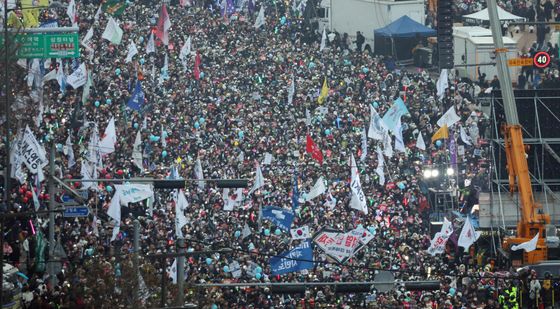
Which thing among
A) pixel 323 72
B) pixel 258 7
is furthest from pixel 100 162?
pixel 258 7

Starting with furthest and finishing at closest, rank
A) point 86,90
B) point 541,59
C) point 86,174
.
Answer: point 86,90, point 541,59, point 86,174

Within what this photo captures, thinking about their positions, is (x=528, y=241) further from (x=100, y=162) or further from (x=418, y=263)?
(x=100, y=162)

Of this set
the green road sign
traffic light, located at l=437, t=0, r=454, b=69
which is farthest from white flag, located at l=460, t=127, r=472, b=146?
the green road sign

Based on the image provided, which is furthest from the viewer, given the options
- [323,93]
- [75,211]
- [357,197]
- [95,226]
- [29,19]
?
[323,93]

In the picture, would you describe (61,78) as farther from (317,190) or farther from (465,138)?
(465,138)

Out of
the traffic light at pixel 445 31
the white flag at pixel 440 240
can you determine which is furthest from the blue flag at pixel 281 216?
the traffic light at pixel 445 31

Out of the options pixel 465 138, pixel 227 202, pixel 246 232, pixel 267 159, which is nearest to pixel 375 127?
pixel 267 159

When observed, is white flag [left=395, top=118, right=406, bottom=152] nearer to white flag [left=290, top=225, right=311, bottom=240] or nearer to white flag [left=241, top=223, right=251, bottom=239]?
white flag [left=241, top=223, right=251, bottom=239]

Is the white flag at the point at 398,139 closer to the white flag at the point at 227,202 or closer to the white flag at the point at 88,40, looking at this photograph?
the white flag at the point at 227,202
